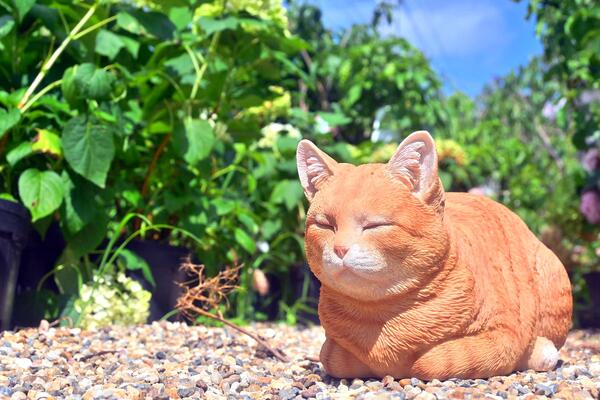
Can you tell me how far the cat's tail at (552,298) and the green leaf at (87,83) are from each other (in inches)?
63.9

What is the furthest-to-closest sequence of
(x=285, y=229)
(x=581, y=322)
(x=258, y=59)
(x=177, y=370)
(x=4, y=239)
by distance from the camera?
(x=581, y=322), (x=285, y=229), (x=258, y=59), (x=4, y=239), (x=177, y=370)

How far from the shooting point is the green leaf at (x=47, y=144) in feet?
8.48

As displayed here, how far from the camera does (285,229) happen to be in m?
4.20

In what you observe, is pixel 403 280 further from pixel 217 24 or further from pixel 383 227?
pixel 217 24

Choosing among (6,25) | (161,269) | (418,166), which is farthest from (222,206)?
(418,166)

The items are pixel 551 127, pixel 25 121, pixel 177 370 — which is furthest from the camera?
pixel 551 127

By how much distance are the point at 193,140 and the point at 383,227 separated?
5.18ft

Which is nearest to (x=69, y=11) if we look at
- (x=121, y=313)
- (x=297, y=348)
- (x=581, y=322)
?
(x=121, y=313)

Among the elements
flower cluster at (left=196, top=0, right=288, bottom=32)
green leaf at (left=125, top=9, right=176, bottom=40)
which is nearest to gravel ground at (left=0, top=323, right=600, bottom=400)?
green leaf at (left=125, top=9, right=176, bottom=40)

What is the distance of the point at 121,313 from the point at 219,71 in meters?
1.14

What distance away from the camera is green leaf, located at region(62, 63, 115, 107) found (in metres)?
2.52

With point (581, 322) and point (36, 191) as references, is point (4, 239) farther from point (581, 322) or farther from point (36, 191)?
point (581, 322)

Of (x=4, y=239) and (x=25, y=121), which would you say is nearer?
(x=4, y=239)

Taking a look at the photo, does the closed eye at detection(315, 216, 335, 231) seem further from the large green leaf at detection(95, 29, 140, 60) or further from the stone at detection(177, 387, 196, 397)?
the large green leaf at detection(95, 29, 140, 60)
